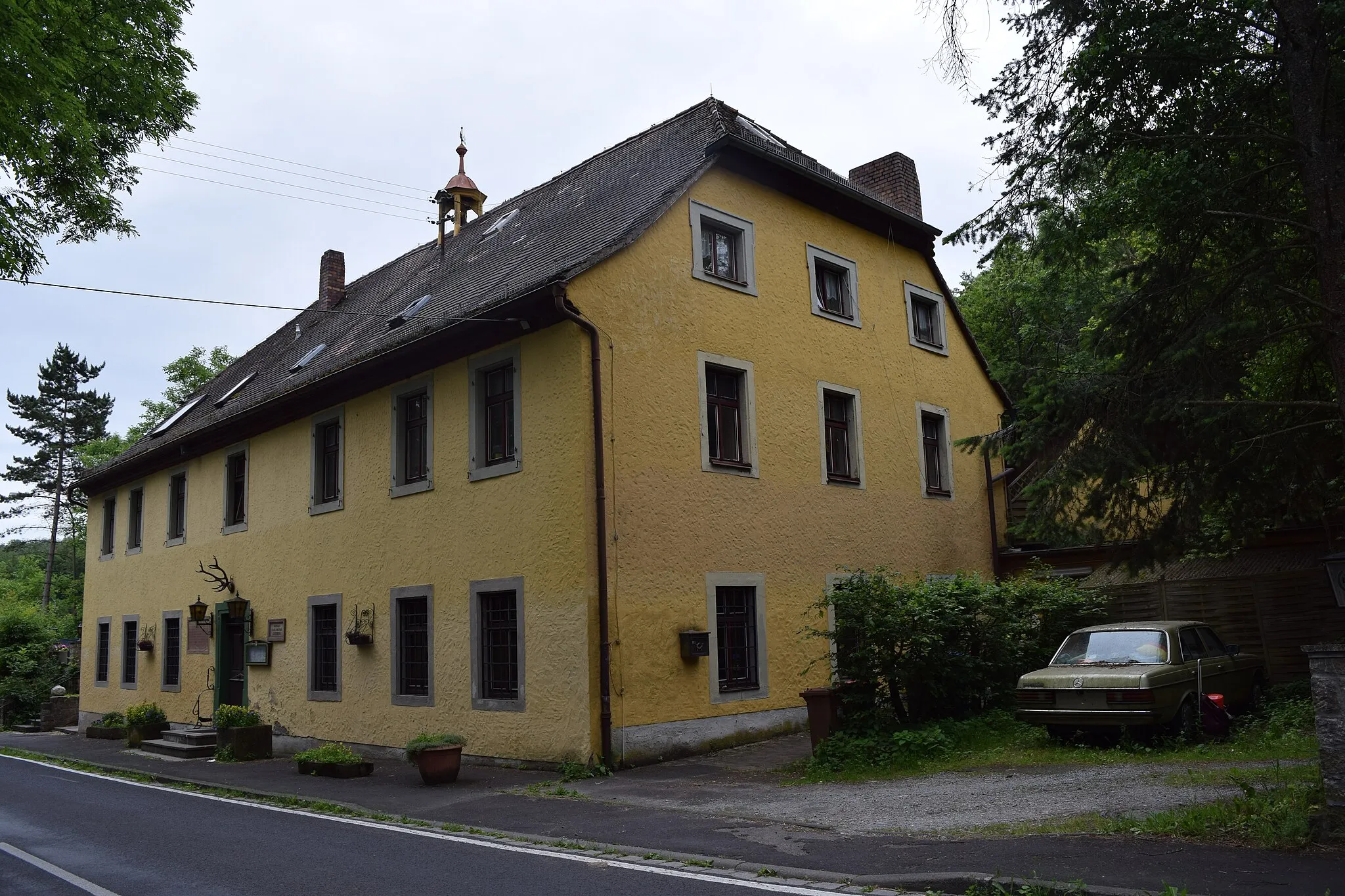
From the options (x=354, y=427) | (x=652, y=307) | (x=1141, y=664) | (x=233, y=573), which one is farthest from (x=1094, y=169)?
(x=233, y=573)

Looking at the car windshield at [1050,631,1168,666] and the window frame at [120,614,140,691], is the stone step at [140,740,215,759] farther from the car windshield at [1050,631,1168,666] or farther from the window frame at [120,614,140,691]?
the car windshield at [1050,631,1168,666]

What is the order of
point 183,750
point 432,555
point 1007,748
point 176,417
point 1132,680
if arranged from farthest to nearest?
1. point 176,417
2. point 183,750
3. point 432,555
4. point 1007,748
5. point 1132,680

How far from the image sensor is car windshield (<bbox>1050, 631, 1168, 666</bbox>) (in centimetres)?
1199

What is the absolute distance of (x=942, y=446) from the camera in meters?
20.6

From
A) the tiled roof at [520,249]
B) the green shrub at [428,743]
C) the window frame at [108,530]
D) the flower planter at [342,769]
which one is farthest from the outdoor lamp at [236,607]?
the green shrub at [428,743]

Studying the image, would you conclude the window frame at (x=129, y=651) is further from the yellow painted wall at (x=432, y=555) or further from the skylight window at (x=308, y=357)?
the skylight window at (x=308, y=357)

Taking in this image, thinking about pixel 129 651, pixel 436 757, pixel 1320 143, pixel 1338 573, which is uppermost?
pixel 1320 143

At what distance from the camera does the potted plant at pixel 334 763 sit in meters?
14.3

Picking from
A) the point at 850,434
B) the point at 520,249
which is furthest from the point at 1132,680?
the point at 520,249

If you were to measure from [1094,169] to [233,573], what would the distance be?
57.5ft

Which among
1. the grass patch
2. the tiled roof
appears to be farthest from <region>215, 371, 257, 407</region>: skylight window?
the grass patch

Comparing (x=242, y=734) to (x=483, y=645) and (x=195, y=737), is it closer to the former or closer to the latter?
(x=195, y=737)

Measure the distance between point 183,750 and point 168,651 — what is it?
18.4 feet

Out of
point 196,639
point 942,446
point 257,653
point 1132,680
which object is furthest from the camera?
point 196,639
